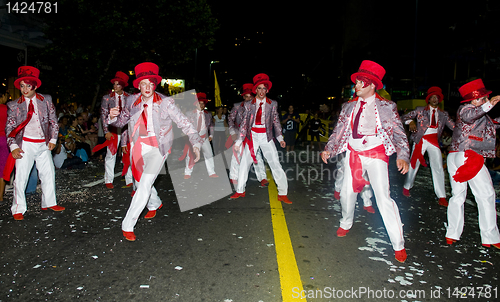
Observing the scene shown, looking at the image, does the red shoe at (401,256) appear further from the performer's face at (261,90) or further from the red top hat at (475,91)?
the performer's face at (261,90)

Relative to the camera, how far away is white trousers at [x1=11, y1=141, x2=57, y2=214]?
5184 millimetres

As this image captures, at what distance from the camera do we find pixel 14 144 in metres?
5.12

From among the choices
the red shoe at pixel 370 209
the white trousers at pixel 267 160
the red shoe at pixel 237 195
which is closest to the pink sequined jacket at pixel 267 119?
the white trousers at pixel 267 160

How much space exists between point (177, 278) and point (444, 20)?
92.1 feet

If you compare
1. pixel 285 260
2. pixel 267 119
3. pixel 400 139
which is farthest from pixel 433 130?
pixel 285 260

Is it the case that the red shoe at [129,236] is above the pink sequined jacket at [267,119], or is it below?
below

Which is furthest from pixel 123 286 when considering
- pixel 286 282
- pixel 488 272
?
pixel 488 272

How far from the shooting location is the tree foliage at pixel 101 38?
13227 mm

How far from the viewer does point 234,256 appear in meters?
3.89

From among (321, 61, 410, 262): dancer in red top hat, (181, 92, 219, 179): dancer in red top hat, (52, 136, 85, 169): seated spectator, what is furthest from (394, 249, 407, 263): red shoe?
(52, 136, 85, 169): seated spectator

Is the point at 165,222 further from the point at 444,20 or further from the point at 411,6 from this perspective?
the point at 411,6

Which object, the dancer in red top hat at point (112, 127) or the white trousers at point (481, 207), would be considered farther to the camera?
the dancer in red top hat at point (112, 127)

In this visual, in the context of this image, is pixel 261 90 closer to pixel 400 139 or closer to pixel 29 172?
pixel 400 139

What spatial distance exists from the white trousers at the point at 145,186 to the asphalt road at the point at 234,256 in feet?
0.79
